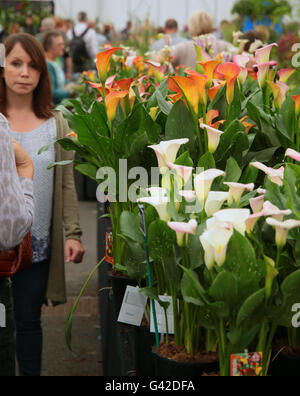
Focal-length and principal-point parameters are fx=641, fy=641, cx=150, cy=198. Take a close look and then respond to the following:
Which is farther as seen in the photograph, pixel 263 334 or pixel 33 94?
pixel 33 94

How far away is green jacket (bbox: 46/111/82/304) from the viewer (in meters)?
2.62

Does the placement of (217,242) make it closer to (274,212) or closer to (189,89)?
(274,212)

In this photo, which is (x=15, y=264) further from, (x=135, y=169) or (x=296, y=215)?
(x=296, y=215)

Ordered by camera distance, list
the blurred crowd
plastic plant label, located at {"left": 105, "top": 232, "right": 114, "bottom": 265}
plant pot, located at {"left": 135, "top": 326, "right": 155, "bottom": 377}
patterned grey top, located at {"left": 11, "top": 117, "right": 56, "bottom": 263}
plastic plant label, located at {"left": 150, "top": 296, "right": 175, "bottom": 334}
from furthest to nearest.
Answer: the blurred crowd < patterned grey top, located at {"left": 11, "top": 117, "right": 56, "bottom": 263} < plastic plant label, located at {"left": 105, "top": 232, "right": 114, "bottom": 265} < plant pot, located at {"left": 135, "top": 326, "right": 155, "bottom": 377} < plastic plant label, located at {"left": 150, "top": 296, "right": 175, "bottom": 334}

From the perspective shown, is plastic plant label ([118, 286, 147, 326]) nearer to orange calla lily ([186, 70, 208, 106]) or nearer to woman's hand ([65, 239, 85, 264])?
orange calla lily ([186, 70, 208, 106])

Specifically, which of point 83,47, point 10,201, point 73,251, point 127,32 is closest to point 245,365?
point 10,201

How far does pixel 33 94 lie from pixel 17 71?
0.46 feet

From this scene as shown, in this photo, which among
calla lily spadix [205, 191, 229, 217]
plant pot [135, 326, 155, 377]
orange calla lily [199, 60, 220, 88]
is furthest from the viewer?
orange calla lily [199, 60, 220, 88]

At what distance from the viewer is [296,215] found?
119 cm

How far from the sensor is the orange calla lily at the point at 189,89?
64.4 inches

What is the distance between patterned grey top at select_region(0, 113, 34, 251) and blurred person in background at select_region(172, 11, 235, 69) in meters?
2.37

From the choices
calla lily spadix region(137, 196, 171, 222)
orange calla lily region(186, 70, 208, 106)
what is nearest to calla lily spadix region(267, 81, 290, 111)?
orange calla lily region(186, 70, 208, 106)
